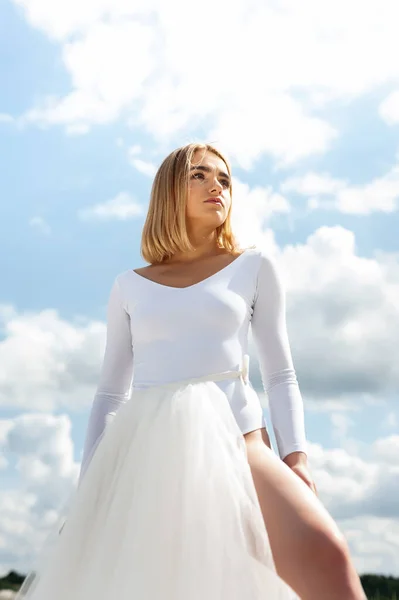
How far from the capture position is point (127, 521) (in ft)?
7.97

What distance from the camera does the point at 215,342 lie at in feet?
9.33

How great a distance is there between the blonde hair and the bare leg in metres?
1.16

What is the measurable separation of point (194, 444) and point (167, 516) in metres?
0.27

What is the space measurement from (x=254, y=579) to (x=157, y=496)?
41cm

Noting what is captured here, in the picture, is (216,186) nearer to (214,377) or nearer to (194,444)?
(214,377)

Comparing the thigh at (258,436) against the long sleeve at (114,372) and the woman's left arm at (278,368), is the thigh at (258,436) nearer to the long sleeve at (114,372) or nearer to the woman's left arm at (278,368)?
the woman's left arm at (278,368)

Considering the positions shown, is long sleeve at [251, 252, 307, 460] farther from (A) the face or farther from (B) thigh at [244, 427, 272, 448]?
(A) the face

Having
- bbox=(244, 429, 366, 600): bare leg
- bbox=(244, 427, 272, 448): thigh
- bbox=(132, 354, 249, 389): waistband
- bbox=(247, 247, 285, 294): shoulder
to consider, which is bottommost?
bbox=(244, 429, 366, 600): bare leg

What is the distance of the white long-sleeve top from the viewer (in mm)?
2811

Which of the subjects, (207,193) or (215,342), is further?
(207,193)

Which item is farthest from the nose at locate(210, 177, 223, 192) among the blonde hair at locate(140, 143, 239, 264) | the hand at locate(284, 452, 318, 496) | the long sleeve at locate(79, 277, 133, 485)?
the hand at locate(284, 452, 318, 496)

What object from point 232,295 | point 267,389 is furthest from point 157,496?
point 232,295

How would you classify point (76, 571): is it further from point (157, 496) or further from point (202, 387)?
point (202, 387)


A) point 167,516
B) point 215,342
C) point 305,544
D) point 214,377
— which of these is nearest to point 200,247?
point 215,342
